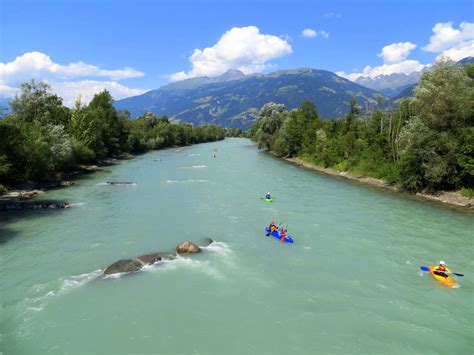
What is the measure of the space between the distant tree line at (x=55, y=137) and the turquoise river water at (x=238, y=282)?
13723 millimetres

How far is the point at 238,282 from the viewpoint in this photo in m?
22.4

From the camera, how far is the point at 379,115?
67375 millimetres

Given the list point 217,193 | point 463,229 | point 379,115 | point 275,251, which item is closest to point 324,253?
point 275,251

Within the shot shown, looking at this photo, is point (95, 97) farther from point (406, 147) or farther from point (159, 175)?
point (406, 147)

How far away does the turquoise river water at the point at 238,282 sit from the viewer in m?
16.8

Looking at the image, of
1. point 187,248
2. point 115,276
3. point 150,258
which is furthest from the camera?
point 187,248

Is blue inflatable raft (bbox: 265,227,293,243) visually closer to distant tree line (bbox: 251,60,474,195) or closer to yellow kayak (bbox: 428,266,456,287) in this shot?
yellow kayak (bbox: 428,266,456,287)

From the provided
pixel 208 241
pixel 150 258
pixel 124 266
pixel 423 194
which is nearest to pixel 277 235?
pixel 208 241

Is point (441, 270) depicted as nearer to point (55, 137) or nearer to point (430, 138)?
point (430, 138)

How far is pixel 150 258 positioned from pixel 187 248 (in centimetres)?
301

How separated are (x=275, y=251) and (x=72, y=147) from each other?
51.6m

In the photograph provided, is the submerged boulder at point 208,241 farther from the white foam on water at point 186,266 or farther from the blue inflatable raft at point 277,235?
the blue inflatable raft at point 277,235

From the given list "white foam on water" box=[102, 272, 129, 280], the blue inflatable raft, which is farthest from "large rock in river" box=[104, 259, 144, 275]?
the blue inflatable raft

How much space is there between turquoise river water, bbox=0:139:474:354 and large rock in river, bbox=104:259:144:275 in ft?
2.52
